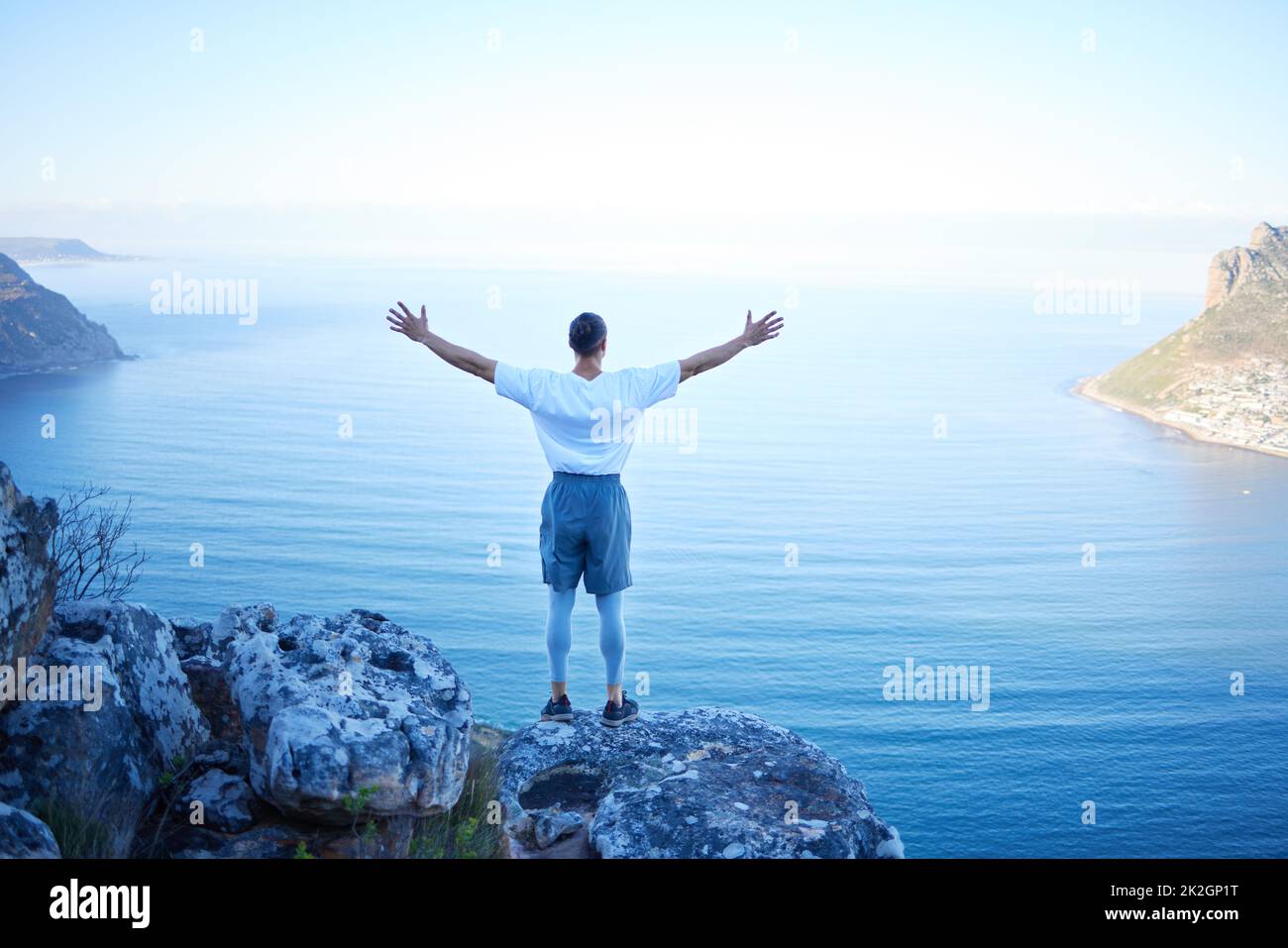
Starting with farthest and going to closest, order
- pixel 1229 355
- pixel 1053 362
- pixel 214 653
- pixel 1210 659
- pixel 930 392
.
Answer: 1. pixel 1053 362
2. pixel 930 392
3. pixel 1229 355
4. pixel 1210 659
5. pixel 214 653

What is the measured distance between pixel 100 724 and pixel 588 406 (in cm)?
260

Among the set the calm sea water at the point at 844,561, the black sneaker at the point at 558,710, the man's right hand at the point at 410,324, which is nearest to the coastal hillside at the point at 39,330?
the calm sea water at the point at 844,561

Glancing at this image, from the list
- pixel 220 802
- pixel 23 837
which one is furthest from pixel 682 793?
pixel 23 837

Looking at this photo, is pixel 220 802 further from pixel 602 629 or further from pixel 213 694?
pixel 602 629

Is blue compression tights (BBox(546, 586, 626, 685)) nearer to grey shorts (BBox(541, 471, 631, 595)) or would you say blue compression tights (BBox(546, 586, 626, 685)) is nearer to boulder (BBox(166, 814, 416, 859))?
grey shorts (BBox(541, 471, 631, 595))

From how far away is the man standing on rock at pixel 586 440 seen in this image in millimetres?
5352

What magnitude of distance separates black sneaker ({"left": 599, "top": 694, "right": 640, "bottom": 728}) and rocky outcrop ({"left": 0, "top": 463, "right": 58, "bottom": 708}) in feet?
9.36

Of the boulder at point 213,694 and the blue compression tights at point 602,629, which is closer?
the blue compression tights at point 602,629

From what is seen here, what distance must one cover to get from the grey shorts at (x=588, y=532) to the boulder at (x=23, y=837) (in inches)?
97.4

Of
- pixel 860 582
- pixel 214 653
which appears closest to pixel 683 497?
pixel 860 582

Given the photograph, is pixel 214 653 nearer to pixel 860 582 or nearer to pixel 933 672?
pixel 933 672

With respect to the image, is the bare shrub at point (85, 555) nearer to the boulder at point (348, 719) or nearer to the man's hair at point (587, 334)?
the boulder at point (348, 719)
